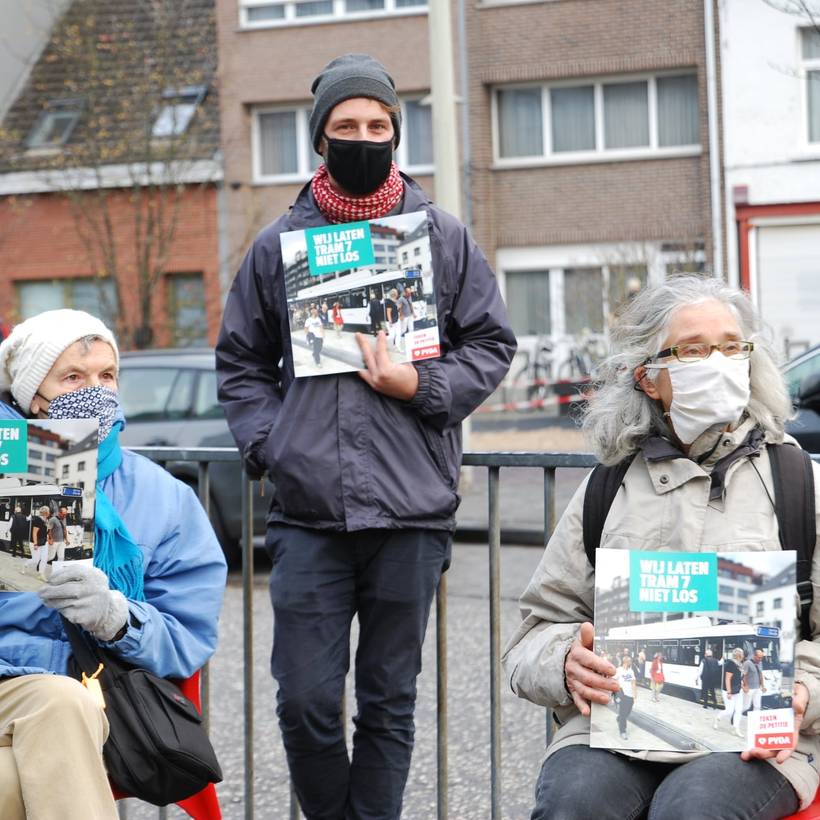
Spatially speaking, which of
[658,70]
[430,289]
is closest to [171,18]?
[658,70]

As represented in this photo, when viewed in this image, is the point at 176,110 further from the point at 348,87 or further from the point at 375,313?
the point at 375,313

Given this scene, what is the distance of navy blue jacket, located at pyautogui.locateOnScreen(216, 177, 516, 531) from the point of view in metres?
3.22

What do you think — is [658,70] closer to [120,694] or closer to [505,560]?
[505,560]

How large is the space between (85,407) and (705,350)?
144cm

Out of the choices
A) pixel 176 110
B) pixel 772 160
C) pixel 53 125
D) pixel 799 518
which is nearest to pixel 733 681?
pixel 799 518

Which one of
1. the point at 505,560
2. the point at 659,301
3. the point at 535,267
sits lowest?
the point at 505,560

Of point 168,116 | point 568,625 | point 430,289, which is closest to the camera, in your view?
point 568,625

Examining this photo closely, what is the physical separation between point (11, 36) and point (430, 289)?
25357 millimetres

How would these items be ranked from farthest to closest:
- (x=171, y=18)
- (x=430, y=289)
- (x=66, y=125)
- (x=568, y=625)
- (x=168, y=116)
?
(x=66, y=125)
(x=168, y=116)
(x=171, y=18)
(x=430, y=289)
(x=568, y=625)

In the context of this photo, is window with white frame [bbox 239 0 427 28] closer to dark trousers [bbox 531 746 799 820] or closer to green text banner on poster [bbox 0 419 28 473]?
green text banner on poster [bbox 0 419 28 473]

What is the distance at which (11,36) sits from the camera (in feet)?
86.5

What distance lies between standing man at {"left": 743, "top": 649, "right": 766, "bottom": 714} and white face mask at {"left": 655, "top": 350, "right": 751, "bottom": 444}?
1.72 feet

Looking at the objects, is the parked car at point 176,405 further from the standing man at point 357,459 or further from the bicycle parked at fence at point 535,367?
the bicycle parked at fence at point 535,367

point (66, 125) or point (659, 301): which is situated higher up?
point (66, 125)
